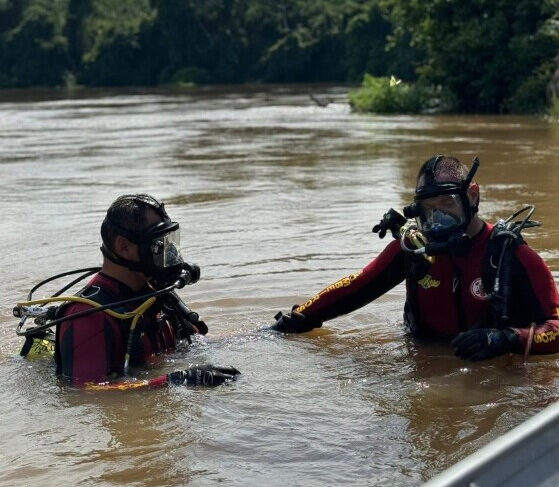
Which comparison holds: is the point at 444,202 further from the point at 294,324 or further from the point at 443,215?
the point at 294,324

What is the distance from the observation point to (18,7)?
82.3m

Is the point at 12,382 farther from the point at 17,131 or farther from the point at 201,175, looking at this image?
the point at 17,131

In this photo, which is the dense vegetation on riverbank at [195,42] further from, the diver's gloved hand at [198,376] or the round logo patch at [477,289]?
the diver's gloved hand at [198,376]

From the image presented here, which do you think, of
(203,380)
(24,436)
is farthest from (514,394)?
(24,436)

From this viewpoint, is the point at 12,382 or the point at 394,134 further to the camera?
the point at 394,134

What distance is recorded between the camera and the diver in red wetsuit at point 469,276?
14.6 feet

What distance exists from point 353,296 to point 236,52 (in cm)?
6828

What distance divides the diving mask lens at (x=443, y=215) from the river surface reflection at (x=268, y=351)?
0.69m

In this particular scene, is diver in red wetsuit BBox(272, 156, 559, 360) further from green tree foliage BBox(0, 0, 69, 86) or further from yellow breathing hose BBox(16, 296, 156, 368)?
green tree foliage BBox(0, 0, 69, 86)

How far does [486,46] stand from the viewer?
2569 centimetres

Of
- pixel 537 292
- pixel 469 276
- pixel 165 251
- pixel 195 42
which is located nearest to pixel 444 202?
pixel 469 276

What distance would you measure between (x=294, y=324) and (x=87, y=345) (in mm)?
1361

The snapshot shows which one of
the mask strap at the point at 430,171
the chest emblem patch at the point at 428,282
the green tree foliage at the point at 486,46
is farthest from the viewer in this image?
the green tree foliage at the point at 486,46

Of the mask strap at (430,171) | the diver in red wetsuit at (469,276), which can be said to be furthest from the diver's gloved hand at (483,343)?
the mask strap at (430,171)
